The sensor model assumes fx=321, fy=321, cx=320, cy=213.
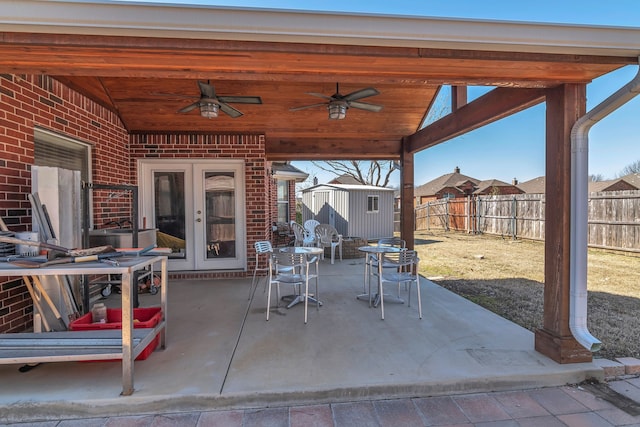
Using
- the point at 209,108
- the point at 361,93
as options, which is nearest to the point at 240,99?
the point at 209,108

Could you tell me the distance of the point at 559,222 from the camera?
104 inches

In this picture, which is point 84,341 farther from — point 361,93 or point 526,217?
point 526,217

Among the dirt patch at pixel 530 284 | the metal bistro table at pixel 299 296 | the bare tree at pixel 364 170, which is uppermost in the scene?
the bare tree at pixel 364 170

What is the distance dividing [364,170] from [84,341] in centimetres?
2118

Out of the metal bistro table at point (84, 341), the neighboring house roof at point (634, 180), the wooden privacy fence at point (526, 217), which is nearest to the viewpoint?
the metal bistro table at point (84, 341)

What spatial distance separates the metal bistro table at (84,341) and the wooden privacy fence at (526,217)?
193 inches

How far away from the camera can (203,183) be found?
5547 millimetres

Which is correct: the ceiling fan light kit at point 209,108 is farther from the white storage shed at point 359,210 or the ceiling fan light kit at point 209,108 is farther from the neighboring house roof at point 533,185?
the neighboring house roof at point 533,185

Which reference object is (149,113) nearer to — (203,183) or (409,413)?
(203,183)

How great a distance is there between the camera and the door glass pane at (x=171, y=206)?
5527 millimetres

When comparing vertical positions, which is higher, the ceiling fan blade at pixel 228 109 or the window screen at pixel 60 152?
the ceiling fan blade at pixel 228 109

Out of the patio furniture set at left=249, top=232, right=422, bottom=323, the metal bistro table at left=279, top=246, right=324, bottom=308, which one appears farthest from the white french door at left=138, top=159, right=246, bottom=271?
the metal bistro table at left=279, top=246, right=324, bottom=308

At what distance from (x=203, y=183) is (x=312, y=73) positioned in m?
3.76

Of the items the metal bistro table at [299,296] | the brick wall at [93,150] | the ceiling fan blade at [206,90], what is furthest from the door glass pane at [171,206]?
the ceiling fan blade at [206,90]
